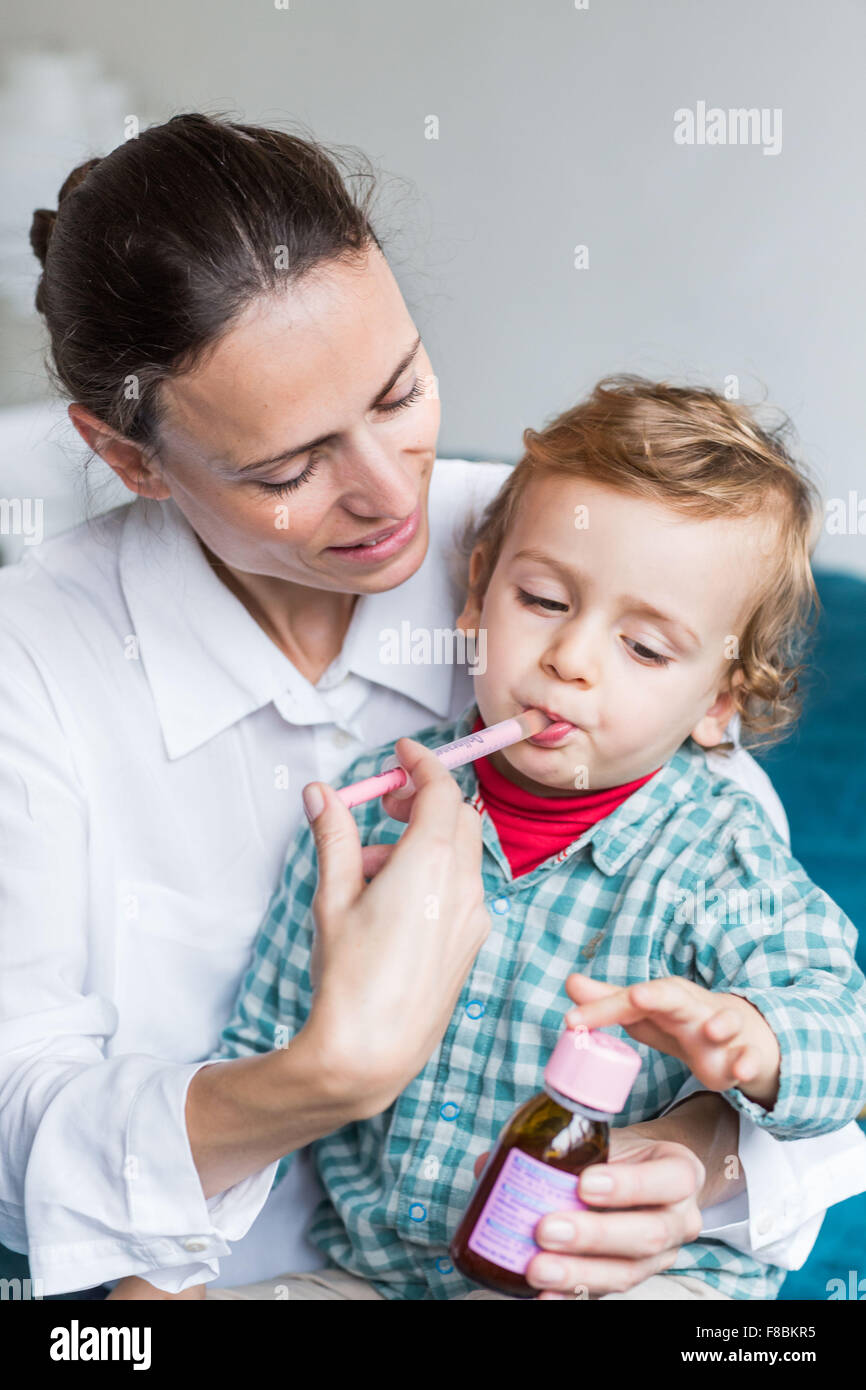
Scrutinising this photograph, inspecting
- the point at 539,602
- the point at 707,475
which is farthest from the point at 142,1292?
the point at 707,475

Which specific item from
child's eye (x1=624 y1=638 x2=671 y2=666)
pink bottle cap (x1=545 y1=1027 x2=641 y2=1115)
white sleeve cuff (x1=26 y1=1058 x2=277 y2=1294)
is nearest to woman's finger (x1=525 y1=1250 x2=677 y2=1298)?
pink bottle cap (x1=545 y1=1027 x2=641 y2=1115)

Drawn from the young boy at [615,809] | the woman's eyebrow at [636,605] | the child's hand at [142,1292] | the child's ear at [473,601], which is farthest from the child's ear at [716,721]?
the child's hand at [142,1292]

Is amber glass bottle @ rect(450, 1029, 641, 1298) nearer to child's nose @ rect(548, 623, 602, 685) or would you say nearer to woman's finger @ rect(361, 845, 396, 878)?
woman's finger @ rect(361, 845, 396, 878)

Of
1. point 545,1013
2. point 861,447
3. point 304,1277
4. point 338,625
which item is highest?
point 861,447

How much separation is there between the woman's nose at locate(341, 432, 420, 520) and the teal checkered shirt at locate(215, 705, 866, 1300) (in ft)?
1.20

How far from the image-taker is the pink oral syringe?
117cm

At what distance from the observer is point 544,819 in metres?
1.38

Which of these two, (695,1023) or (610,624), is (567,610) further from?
(695,1023)

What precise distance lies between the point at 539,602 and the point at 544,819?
0.81 ft

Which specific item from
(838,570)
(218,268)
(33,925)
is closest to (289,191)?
(218,268)

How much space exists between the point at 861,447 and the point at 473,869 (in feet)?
3.16
